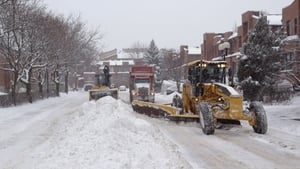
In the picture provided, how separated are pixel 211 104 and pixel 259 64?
19456 mm

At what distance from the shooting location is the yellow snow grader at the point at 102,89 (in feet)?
144

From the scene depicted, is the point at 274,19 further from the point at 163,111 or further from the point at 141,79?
the point at 163,111

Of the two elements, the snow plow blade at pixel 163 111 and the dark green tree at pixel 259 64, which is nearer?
the snow plow blade at pixel 163 111

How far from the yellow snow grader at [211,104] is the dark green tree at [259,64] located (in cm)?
1355

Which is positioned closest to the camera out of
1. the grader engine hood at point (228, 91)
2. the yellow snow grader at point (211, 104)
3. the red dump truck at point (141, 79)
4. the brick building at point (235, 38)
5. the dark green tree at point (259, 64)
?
the yellow snow grader at point (211, 104)

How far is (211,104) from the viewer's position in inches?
818

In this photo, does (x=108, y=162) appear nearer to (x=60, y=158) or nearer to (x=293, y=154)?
(x=60, y=158)

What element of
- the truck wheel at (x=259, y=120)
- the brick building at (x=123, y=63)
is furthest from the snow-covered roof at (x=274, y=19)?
the brick building at (x=123, y=63)

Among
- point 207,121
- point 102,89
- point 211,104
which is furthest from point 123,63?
point 207,121

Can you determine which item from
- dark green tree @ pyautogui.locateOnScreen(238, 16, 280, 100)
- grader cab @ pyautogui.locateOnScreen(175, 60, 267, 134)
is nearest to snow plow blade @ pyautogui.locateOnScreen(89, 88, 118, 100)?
dark green tree @ pyautogui.locateOnScreen(238, 16, 280, 100)

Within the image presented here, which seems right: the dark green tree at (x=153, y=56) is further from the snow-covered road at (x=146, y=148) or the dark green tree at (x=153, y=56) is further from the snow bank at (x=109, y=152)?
the snow bank at (x=109, y=152)

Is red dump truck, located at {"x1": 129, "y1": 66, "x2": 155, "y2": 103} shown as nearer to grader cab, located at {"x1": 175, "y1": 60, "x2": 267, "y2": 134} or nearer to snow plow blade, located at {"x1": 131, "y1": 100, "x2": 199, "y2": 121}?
snow plow blade, located at {"x1": 131, "y1": 100, "x2": 199, "y2": 121}

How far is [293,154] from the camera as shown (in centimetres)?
1402

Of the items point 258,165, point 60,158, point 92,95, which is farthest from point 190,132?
point 92,95
